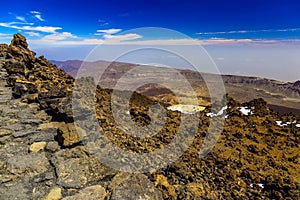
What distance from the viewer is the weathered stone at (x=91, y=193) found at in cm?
385

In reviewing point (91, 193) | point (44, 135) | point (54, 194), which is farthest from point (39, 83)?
point (91, 193)

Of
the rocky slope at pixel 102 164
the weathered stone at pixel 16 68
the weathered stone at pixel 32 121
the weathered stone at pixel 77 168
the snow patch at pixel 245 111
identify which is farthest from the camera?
the snow patch at pixel 245 111

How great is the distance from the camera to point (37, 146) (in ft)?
18.1

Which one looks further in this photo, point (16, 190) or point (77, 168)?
point (77, 168)

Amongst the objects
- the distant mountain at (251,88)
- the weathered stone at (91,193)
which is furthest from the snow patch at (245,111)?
the distant mountain at (251,88)

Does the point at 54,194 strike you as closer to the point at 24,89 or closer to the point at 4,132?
the point at 4,132

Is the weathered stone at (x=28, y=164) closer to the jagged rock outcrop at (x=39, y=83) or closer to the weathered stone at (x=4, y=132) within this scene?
the weathered stone at (x=4, y=132)

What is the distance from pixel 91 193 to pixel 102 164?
0.77m

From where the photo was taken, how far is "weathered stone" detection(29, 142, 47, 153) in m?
5.41

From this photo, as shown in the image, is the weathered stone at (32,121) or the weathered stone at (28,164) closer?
the weathered stone at (28,164)

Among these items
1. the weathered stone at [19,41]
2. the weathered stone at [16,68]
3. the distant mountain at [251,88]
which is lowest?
the distant mountain at [251,88]

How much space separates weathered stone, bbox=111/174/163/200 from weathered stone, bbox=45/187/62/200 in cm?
90

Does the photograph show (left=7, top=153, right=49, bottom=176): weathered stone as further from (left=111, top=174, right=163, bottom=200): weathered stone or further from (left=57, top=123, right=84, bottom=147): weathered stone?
(left=111, top=174, right=163, bottom=200): weathered stone

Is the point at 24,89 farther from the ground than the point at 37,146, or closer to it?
farther from the ground
